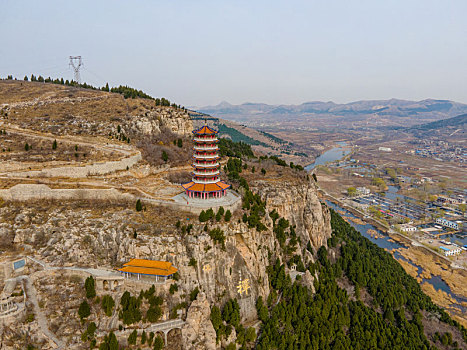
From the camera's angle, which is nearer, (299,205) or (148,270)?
(148,270)

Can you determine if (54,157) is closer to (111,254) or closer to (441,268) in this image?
(111,254)

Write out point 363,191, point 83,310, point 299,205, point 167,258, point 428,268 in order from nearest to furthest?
point 83,310
point 167,258
point 299,205
point 428,268
point 363,191

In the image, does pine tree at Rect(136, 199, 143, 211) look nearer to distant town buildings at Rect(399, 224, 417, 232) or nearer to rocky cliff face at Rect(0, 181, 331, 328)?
rocky cliff face at Rect(0, 181, 331, 328)

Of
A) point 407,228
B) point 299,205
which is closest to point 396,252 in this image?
point 407,228

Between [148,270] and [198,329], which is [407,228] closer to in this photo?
[198,329]

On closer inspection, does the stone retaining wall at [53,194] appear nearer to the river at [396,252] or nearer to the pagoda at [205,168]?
the pagoda at [205,168]

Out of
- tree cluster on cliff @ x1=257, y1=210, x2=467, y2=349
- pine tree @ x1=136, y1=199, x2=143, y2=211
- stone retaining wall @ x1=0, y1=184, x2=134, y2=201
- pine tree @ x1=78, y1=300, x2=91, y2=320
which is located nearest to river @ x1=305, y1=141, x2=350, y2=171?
tree cluster on cliff @ x1=257, y1=210, x2=467, y2=349

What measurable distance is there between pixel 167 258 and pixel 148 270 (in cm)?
210

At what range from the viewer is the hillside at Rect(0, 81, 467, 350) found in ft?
85.4

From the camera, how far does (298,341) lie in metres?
30.3

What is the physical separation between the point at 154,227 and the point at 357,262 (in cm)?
3074

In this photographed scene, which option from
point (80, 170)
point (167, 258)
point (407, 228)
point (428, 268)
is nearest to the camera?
point (167, 258)

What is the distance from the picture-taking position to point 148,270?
88.3 ft

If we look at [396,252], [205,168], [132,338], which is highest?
[205,168]
